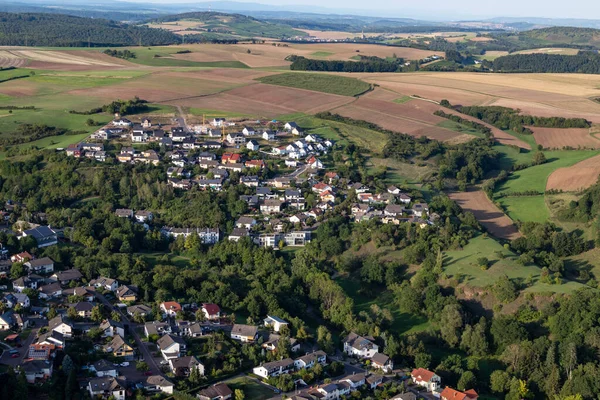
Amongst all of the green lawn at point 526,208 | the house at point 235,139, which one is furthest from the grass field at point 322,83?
the green lawn at point 526,208

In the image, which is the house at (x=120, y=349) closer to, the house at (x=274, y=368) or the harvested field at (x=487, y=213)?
the house at (x=274, y=368)

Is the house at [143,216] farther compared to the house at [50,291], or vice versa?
the house at [143,216]

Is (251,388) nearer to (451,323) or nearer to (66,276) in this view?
(451,323)

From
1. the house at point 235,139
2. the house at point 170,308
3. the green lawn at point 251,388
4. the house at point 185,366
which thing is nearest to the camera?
the green lawn at point 251,388

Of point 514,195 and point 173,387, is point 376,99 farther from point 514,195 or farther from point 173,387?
point 173,387

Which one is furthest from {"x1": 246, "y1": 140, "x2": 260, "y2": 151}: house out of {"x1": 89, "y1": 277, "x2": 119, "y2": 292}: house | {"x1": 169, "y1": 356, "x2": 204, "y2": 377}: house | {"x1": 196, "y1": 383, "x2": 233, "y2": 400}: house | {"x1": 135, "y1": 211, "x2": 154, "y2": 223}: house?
{"x1": 196, "y1": 383, "x2": 233, "y2": 400}: house

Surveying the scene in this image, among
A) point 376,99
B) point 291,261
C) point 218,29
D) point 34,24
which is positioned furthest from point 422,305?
point 218,29

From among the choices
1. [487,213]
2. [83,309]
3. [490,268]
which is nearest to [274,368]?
[83,309]
